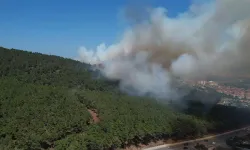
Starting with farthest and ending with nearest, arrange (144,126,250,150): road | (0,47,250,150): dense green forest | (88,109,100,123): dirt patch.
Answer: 1. (144,126,250,150): road
2. (88,109,100,123): dirt patch
3. (0,47,250,150): dense green forest

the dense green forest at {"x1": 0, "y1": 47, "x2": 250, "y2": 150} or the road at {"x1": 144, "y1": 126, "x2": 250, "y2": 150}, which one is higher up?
the dense green forest at {"x1": 0, "y1": 47, "x2": 250, "y2": 150}

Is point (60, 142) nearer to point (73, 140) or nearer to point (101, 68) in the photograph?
point (73, 140)

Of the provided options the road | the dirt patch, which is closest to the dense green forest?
the dirt patch

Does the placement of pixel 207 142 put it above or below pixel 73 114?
below

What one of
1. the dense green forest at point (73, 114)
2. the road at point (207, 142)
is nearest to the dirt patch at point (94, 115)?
the dense green forest at point (73, 114)

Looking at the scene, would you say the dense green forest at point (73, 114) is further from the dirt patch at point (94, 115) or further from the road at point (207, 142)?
the road at point (207, 142)

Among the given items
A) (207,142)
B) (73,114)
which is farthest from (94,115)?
(207,142)

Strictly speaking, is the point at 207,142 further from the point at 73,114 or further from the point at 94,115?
the point at 73,114

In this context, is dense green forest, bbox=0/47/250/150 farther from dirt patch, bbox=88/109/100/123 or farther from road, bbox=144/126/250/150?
road, bbox=144/126/250/150

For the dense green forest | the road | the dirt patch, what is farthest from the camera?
the road
